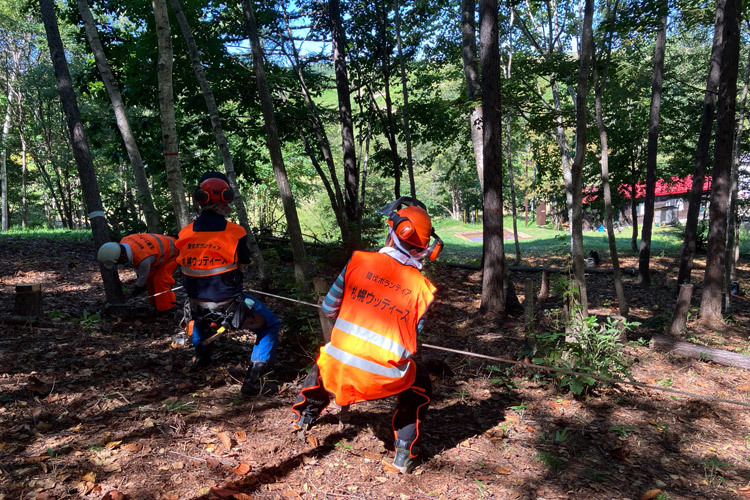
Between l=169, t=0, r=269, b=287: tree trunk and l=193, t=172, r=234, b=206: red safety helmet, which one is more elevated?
l=169, t=0, r=269, b=287: tree trunk

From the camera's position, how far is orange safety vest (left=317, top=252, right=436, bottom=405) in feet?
9.70

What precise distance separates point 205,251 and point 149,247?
1.31m

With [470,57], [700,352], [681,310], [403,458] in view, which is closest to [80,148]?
[403,458]

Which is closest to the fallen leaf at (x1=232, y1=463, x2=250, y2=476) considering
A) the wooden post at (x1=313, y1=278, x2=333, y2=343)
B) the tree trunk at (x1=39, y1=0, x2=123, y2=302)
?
the wooden post at (x1=313, y1=278, x2=333, y2=343)

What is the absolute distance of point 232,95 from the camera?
11.7 m

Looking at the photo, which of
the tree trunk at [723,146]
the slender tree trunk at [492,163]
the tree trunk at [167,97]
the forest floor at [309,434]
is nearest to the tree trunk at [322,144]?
the slender tree trunk at [492,163]

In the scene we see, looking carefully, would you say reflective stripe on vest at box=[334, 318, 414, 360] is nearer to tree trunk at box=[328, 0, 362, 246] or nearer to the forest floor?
the forest floor

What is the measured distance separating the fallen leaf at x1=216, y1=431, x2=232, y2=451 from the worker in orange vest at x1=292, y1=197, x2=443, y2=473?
37.5 inches

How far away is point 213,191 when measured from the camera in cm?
412

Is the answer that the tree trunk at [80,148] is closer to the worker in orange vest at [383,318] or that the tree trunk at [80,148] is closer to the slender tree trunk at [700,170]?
the worker in orange vest at [383,318]

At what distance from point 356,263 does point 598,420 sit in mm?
2995

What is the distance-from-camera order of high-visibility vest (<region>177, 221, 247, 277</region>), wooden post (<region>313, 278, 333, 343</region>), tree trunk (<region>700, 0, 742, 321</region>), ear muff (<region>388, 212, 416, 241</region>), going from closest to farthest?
ear muff (<region>388, 212, 416, 241</region>)
high-visibility vest (<region>177, 221, 247, 277</region>)
wooden post (<region>313, 278, 333, 343</region>)
tree trunk (<region>700, 0, 742, 321</region>)

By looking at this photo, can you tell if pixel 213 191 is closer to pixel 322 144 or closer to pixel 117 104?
pixel 117 104

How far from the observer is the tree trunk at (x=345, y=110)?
40.9 ft
